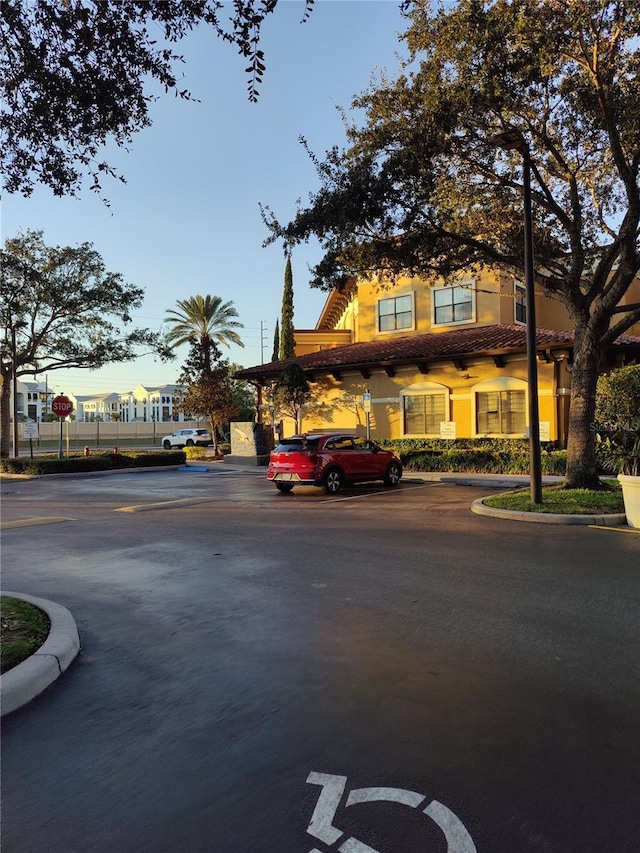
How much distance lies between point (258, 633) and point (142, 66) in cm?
525

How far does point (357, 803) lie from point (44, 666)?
2.69 metres

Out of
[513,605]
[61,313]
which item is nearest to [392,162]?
[513,605]

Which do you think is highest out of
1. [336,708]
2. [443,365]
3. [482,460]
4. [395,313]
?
[395,313]

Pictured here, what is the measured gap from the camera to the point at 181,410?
34.0 m

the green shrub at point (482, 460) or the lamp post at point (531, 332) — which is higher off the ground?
the lamp post at point (531, 332)

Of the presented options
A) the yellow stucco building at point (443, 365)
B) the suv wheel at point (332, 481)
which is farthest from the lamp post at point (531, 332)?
the yellow stucco building at point (443, 365)

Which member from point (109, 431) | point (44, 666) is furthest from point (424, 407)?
point (109, 431)

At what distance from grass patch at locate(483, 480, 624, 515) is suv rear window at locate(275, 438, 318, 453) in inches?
200

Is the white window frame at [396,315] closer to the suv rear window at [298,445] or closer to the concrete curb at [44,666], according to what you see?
the suv rear window at [298,445]

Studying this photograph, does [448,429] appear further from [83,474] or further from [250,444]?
[83,474]

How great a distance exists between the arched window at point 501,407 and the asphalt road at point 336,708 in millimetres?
15162

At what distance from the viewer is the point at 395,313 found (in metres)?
28.9

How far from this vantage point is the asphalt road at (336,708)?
9.29ft

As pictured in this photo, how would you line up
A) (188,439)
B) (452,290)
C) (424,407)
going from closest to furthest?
(424,407) → (452,290) → (188,439)
